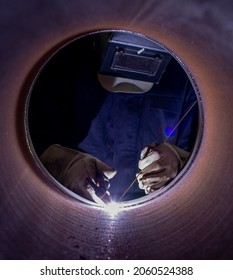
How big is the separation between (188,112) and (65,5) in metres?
1.16

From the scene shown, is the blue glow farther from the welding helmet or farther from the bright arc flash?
the bright arc flash

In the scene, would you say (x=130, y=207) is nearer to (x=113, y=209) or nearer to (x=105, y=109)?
(x=113, y=209)

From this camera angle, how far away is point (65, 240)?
0.76 m

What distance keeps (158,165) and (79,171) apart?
0.76ft

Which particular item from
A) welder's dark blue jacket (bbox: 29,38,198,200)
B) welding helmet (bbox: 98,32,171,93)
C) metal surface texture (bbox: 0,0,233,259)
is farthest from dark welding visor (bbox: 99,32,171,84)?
metal surface texture (bbox: 0,0,233,259)

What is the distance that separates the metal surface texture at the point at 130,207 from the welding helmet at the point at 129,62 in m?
0.37

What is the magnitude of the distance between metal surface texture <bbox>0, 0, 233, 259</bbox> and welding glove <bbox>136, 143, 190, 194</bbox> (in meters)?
0.24

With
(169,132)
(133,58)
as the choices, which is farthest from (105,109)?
(133,58)

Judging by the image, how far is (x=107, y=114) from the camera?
1580mm

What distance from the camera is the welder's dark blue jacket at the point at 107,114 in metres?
1.53

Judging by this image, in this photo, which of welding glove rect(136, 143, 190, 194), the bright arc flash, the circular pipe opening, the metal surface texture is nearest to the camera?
the metal surface texture

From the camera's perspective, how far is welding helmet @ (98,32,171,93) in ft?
3.63

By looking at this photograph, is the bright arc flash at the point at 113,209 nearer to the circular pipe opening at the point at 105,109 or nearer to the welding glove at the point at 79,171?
the welding glove at the point at 79,171

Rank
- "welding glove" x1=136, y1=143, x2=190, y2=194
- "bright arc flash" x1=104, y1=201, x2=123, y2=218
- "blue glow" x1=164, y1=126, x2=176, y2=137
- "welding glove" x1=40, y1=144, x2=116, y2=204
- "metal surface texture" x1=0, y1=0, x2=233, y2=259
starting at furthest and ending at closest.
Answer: "blue glow" x1=164, y1=126, x2=176, y2=137
"welding glove" x1=136, y1=143, x2=190, y2=194
"welding glove" x1=40, y1=144, x2=116, y2=204
"bright arc flash" x1=104, y1=201, x2=123, y2=218
"metal surface texture" x1=0, y1=0, x2=233, y2=259
